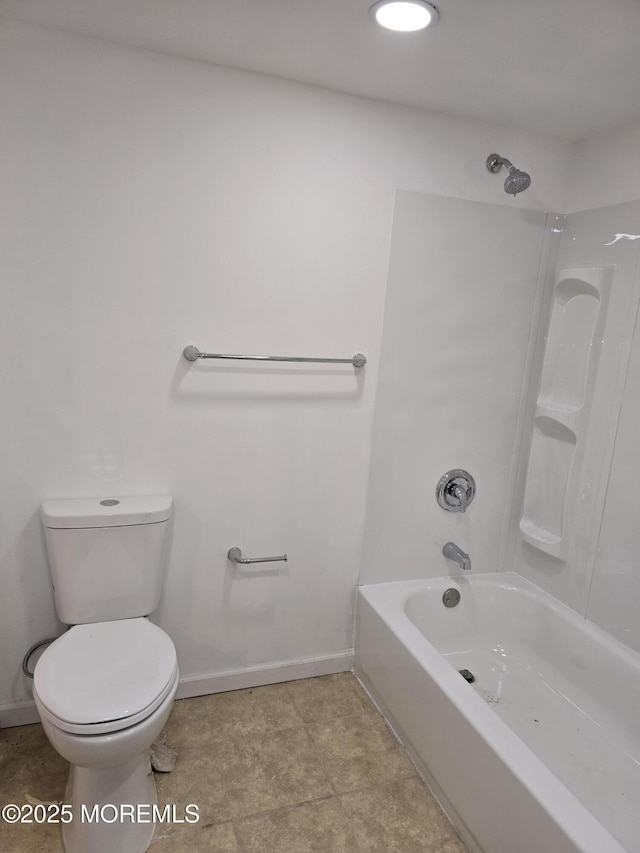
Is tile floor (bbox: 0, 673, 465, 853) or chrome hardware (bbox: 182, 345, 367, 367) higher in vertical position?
chrome hardware (bbox: 182, 345, 367, 367)

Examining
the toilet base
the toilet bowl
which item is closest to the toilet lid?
the toilet bowl

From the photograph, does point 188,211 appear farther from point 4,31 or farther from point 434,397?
→ point 434,397

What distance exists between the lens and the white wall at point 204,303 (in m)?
1.78

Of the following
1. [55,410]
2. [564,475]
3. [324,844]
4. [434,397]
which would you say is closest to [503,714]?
[324,844]

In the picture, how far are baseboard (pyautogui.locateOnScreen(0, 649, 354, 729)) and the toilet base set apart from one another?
0.50m

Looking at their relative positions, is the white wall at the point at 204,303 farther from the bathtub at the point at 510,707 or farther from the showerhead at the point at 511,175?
the bathtub at the point at 510,707

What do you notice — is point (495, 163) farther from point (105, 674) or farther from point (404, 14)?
point (105, 674)

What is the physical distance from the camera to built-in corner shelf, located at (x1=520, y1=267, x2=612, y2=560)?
2.22 meters

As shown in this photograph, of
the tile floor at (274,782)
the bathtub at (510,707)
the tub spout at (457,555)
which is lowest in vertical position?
the tile floor at (274,782)

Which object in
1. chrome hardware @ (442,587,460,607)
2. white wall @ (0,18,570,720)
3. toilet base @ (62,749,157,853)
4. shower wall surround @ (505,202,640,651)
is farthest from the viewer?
chrome hardware @ (442,587,460,607)

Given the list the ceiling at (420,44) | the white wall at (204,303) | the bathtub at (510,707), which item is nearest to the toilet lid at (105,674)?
the white wall at (204,303)

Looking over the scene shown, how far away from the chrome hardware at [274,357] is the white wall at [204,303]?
4cm

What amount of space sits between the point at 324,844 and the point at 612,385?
1.77m

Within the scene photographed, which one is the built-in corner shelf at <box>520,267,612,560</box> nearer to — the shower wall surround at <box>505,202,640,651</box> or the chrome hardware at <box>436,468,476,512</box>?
the shower wall surround at <box>505,202,640,651</box>
